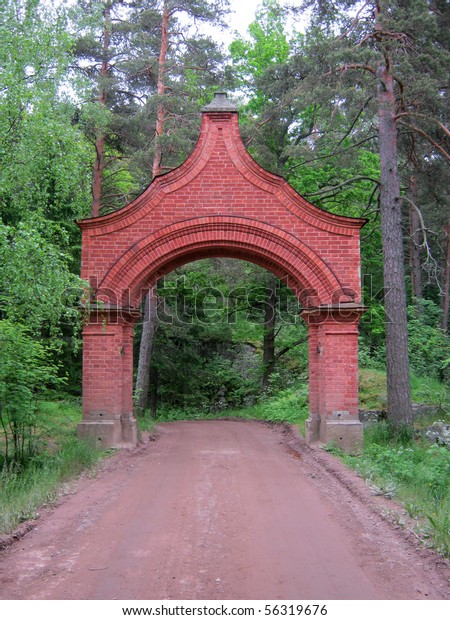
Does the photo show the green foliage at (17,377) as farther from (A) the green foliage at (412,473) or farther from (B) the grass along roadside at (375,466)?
(A) the green foliage at (412,473)

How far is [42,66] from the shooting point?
1130 centimetres

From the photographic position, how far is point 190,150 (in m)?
17.5

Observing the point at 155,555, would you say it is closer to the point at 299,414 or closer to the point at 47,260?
the point at 47,260

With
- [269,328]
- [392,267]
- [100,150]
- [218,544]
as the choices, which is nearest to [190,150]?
[100,150]

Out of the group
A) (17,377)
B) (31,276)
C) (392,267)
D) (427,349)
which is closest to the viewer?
(31,276)

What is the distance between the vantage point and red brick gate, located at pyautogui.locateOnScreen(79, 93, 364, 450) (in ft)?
40.7

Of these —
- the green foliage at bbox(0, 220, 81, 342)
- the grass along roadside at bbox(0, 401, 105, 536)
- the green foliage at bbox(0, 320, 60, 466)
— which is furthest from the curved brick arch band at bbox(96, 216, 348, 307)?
the green foliage at bbox(0, 220, 81, 342)

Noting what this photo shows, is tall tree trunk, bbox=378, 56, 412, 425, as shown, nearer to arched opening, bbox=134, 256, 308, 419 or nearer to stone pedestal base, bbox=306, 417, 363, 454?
stone pedestal base, bbox=306, 417, 363, 454

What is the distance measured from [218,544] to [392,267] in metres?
8.94

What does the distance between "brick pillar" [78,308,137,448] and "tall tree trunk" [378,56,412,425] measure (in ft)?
19.1

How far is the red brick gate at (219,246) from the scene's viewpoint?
40.7ft

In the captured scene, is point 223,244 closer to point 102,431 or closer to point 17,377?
point 102,431

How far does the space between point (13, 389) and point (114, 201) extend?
12.5 metres

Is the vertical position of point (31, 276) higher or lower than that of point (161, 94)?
lower
